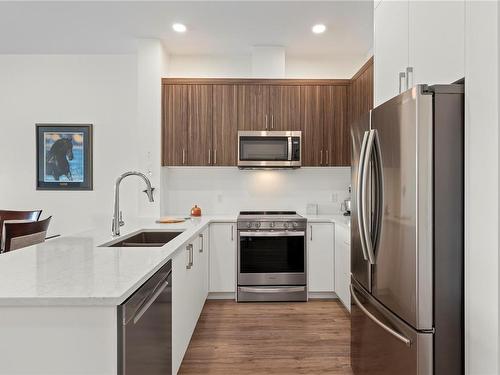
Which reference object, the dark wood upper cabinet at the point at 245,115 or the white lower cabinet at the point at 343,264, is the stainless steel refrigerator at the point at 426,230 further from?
the dark wood upper cabinet at the point at 245,115

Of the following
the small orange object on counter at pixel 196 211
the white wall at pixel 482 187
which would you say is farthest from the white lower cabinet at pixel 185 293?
the white wall at pixel 482 187

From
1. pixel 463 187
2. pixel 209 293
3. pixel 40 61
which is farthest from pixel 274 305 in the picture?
pixel 40 61

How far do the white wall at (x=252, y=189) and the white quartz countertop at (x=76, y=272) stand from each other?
2164mm

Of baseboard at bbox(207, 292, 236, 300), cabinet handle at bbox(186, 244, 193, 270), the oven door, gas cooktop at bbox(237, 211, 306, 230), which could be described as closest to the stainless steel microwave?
gas cooktop at bbox(237, 211, 306, 230)

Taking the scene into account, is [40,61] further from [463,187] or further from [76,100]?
[463,187]

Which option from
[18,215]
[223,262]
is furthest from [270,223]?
[18,215]

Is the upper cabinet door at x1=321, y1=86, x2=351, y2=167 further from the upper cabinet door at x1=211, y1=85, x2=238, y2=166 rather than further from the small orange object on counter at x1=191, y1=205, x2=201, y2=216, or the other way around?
the small orange object on counter at x1=191, y1=205, x2=201, y2=216

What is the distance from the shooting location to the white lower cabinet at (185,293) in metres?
2.06

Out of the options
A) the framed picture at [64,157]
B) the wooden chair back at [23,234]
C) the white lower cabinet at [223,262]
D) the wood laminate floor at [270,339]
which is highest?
the framed picture at [64,157]

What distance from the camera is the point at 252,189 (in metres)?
4.47

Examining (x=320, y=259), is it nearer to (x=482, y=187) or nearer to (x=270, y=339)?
(x=270, y=339)

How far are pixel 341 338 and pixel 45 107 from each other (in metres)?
4.24

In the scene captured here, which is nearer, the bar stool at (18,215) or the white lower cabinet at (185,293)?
the white lower cabinet at (185,293)

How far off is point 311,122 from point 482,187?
2948 mm
